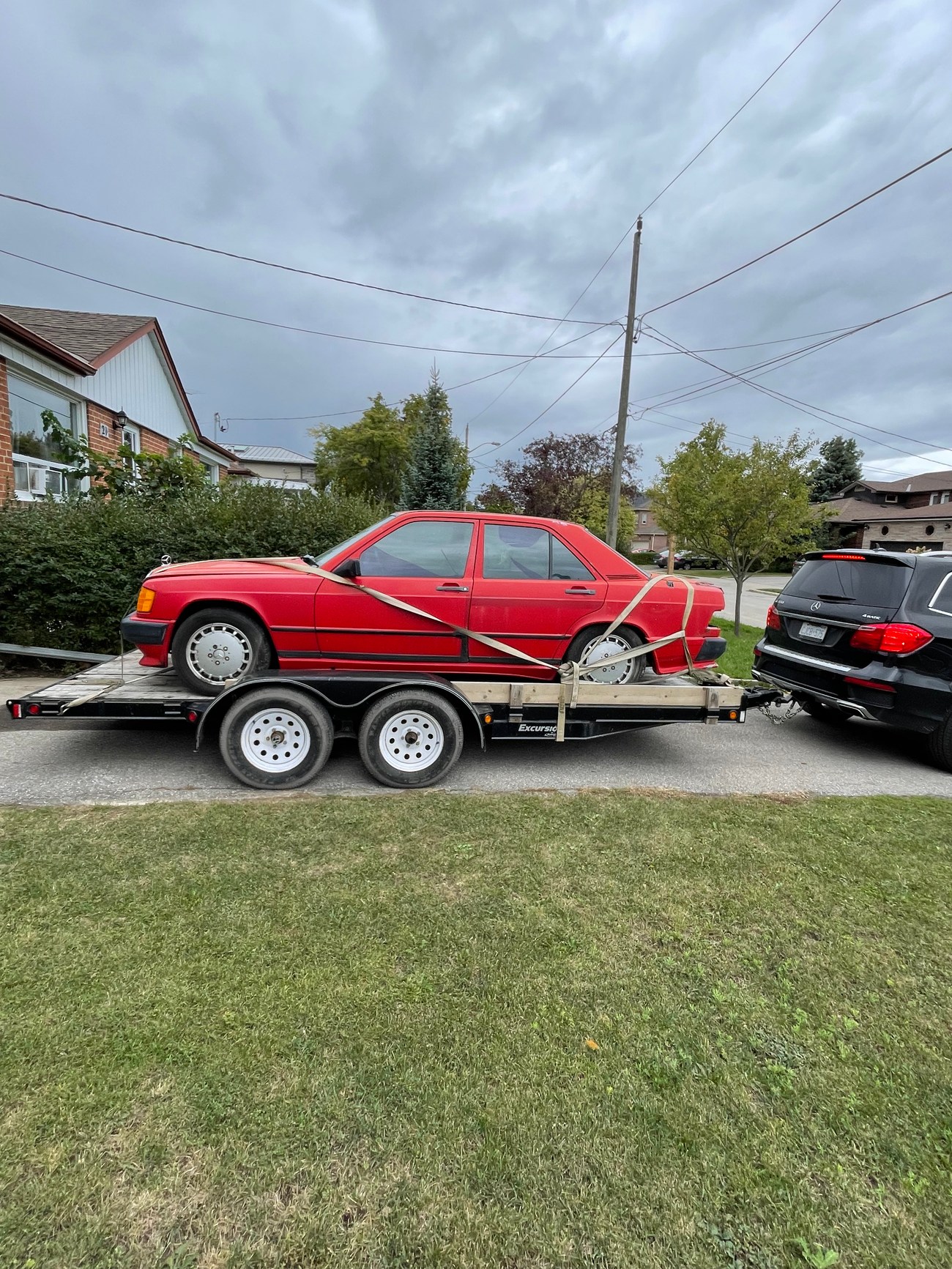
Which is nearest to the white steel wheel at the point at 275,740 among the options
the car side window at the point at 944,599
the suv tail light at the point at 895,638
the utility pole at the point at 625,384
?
the suv tail light at the point at 895,638

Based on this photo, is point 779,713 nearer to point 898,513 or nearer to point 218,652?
point 218,652

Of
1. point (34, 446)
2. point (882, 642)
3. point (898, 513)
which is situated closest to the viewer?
point (882, 642)

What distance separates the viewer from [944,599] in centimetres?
496

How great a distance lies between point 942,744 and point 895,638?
1.12 meters

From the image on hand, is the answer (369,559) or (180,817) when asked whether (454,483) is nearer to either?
(369,559)

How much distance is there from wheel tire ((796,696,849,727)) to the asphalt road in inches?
15.0

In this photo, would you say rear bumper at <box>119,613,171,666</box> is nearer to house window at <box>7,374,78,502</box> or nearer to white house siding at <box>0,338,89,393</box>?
house window at <box>7,374,78,502</box>

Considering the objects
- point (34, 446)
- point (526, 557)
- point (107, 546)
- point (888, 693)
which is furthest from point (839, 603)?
point (34, 446)

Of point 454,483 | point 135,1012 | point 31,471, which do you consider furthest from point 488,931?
point 454,483

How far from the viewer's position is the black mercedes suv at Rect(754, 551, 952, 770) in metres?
4.87

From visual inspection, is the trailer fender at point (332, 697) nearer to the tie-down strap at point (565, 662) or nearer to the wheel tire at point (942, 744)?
the tie-down strap at point (565, 662)

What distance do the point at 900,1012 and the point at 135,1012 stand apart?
116 inches

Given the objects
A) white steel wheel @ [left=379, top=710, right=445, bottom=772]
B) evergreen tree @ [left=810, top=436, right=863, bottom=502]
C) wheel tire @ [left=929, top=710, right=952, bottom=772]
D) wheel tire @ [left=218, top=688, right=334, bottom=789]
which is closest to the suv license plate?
wheel tire @ [left=929, top=710, right=952, bottom=772]

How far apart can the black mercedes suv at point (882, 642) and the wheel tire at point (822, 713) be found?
0.66m
